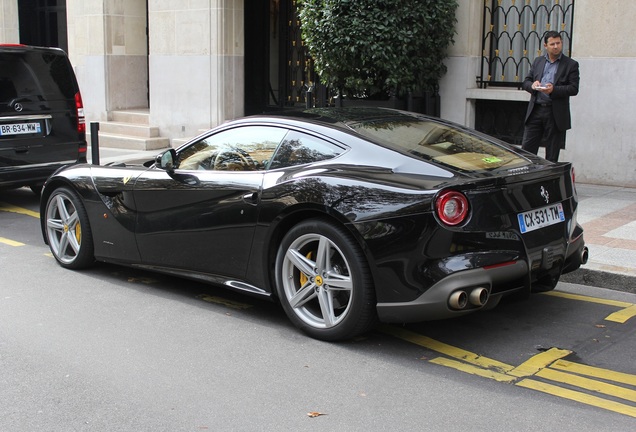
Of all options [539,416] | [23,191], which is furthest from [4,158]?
[539,416]

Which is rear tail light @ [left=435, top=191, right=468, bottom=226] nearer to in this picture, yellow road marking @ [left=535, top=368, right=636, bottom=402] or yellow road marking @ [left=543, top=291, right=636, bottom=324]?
yellow road marking @ [left=535, top=368, right=636, bottom=402]

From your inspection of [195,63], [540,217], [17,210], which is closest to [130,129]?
[195,63]

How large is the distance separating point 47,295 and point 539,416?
4.01 m

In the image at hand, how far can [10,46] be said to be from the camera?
31.7 ft

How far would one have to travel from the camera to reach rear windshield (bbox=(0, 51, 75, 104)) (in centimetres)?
961

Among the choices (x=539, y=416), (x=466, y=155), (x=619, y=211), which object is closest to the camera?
(x=539, y=416)

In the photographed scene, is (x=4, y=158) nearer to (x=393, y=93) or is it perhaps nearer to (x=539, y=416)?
(x=393, y=93)

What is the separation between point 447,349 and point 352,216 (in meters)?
1.05

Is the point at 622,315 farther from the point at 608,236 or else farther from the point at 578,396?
the point at 608,236

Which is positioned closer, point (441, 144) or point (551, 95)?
point (441, 144)

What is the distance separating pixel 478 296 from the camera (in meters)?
4.74

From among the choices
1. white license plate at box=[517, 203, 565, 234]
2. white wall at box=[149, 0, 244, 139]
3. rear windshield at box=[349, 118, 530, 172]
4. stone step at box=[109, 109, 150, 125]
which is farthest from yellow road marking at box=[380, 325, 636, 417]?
stone step at box=[109, 109, 150, 125]

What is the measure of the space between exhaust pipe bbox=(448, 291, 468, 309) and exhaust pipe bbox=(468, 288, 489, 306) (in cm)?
4

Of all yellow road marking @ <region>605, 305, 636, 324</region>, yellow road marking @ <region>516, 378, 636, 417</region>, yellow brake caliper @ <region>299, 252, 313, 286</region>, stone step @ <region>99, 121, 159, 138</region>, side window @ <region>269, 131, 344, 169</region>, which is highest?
side window @ <region>269, 131, 344, 169</region>
